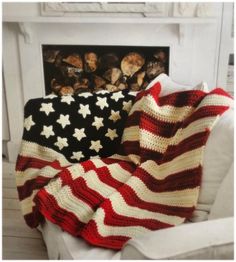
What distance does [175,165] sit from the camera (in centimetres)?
132

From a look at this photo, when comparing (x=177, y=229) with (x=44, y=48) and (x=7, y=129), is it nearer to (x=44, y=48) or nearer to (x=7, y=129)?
(x=44, y=48)

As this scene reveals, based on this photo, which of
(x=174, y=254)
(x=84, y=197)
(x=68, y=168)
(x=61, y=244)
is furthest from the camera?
(x=68, y=168)

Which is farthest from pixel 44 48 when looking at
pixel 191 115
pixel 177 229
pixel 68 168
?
pixel 177 229

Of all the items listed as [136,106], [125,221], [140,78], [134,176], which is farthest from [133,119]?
[140,78]

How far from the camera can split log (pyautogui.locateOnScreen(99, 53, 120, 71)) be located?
2404mm

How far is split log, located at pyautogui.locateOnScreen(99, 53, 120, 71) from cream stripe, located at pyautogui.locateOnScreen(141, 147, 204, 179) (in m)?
1.15

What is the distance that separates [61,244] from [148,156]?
0.50 meters

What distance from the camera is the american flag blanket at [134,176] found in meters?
1.22

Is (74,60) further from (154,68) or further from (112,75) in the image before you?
(154,68)

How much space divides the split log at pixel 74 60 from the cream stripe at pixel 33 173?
3.68 feet

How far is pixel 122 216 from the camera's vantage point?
4.07 feet

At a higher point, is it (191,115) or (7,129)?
(191,115)

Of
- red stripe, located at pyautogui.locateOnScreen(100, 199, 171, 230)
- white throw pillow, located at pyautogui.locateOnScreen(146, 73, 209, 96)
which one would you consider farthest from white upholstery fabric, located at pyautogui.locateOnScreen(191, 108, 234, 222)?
white throw pillow, located at pyautogui.locateOnScreen(146, 73, 209, 96)

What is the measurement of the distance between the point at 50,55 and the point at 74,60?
167 mm
